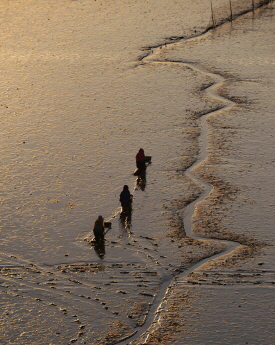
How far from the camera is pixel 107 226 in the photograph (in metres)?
23.6

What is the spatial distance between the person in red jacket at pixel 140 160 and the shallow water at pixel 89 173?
0.64 meters

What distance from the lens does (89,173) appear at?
29188 mm

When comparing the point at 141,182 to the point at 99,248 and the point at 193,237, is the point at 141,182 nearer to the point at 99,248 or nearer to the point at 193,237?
the point at 193,237

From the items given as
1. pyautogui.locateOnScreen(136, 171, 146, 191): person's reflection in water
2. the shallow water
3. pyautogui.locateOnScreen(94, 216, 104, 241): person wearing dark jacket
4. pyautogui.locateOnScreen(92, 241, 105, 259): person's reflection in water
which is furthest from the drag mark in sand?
pyautogui.locateOnScreen(94, 216, 104, 241): person wearing dark jacket

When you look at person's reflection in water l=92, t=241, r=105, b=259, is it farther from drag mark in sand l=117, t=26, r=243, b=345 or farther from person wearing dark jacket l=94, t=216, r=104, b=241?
drag mark in sand l=117, t=26, r=243, b=345

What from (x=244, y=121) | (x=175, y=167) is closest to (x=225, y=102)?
(x=244, y=121)

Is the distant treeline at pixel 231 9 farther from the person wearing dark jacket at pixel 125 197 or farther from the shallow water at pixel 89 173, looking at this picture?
the person wearing dark jacket at pixel 125 197

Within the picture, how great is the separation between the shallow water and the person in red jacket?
636 millimetres

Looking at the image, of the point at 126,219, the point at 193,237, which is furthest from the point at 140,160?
the point at 193,237

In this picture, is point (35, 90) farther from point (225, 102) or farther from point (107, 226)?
point (107, 226)

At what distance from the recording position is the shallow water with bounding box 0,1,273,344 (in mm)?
19375

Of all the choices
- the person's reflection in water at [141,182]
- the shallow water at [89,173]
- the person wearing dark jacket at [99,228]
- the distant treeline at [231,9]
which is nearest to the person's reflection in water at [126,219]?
the shallow water at [89,173]

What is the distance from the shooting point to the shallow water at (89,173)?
19.4 meters

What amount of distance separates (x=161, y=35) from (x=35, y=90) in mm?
17993
